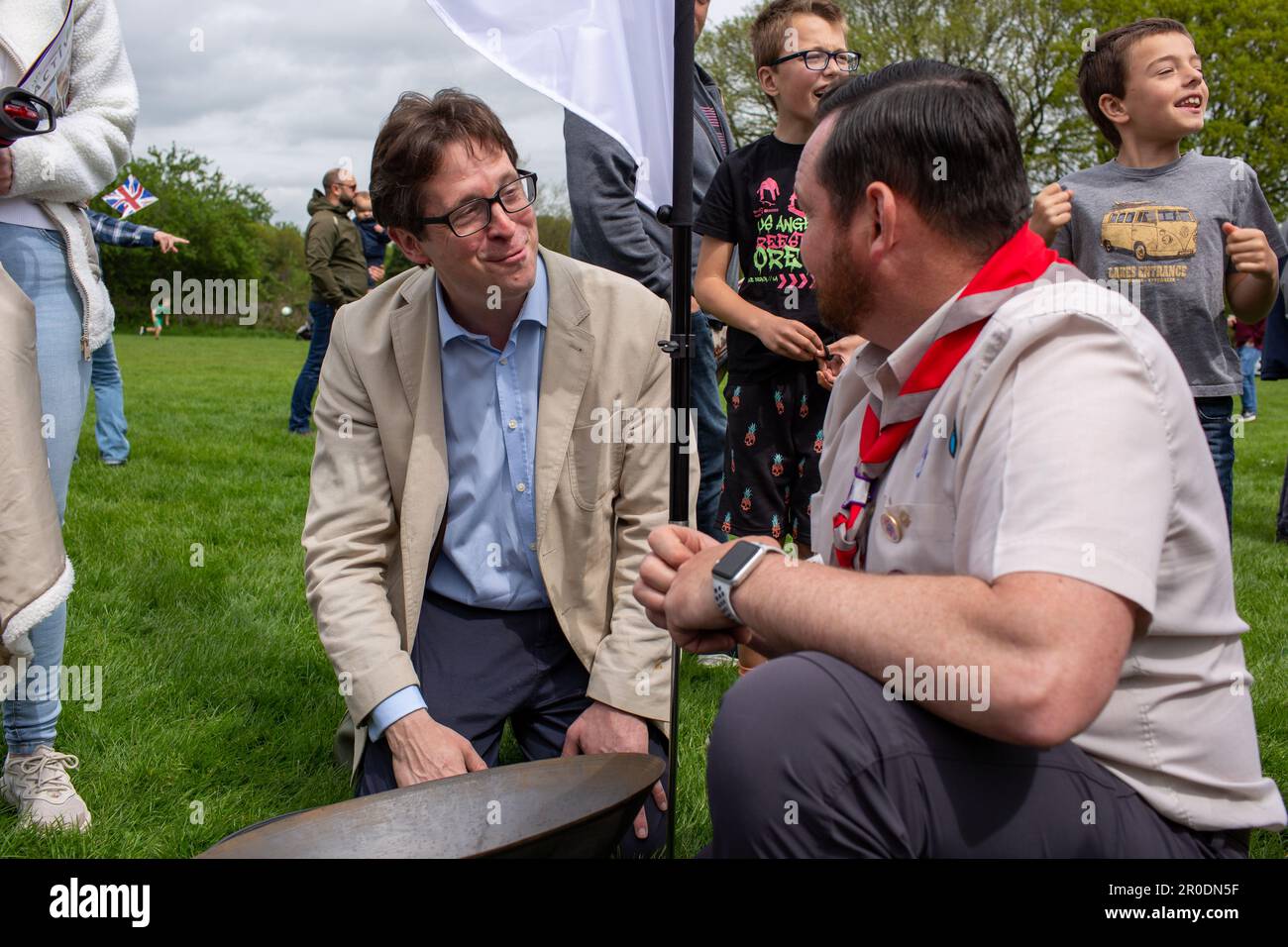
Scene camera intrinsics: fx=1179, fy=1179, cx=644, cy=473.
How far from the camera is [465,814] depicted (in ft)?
7.97

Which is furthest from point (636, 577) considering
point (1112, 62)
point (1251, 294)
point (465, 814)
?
point (1112, 62)

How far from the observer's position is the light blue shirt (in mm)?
2889

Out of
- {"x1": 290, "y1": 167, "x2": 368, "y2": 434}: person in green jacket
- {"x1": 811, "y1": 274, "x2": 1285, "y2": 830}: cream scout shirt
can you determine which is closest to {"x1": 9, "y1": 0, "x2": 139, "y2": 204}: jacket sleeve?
{"x1": 811, "y1": 274, "x2": 1285, "y2": 830}: cream scout shirt

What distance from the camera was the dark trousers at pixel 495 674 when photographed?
117 inches

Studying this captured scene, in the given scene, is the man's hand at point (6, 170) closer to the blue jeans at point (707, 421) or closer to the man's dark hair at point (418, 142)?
the man's dark hair at point (418, 142)

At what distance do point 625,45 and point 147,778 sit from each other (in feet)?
7.54

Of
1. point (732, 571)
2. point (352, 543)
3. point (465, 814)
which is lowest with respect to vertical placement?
point (465, 814)

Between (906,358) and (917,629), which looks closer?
(917,629)

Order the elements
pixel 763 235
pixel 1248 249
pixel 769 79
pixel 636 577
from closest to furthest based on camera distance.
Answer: pixel 636 577
pixel 1248 249
pixel 763 235
pixel 769 79

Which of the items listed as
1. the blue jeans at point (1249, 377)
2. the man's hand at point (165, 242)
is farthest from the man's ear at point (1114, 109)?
the blue jeans at point (1249, 377)

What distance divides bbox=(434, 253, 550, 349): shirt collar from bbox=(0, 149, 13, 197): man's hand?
996mm

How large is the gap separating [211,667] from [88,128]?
1.86 meters

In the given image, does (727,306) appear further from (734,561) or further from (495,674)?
(734,561)

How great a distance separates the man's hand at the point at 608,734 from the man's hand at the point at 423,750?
9.8 inches
